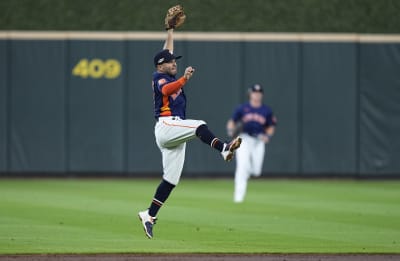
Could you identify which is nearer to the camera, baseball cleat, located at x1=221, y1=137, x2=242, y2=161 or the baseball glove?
baseball cleat, located at x1=221, y1=137, x2=242, y2=161

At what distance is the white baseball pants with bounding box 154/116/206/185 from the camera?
10516mm

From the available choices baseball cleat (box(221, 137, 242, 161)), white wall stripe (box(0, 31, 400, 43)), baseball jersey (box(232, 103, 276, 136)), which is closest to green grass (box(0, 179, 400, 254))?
baseball cleat (box(221, 137, 242, 161))

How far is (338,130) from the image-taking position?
74.2 feet

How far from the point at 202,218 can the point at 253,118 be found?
347 cm

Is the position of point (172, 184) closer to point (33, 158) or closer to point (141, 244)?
point (141, 244)

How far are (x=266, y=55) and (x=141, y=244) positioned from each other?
12.3 meters

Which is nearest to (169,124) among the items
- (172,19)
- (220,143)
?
(220,143)

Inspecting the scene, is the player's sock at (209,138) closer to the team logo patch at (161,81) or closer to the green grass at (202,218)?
the team logo patch at (161,81)

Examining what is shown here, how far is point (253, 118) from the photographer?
55.4 feet

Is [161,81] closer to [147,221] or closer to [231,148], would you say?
[231,148]

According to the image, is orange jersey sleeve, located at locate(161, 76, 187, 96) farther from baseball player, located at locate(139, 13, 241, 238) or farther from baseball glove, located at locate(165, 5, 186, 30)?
baseball glove, located at locate(165, 5, 186, 30)

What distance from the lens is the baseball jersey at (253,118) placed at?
16.8 m

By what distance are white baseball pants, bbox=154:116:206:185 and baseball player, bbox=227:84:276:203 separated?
5468 millimetres

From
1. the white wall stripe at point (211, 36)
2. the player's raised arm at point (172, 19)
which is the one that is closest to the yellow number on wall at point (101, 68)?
the white wall stripe at point (211, 36)
